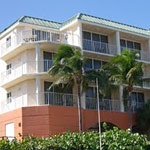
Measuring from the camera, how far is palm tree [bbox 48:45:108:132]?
3008cm

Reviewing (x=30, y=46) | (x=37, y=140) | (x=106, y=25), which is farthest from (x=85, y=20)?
(x=37, y=140)

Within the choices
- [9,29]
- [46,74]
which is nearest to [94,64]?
[46,74]

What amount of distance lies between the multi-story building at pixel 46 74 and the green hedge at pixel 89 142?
23.8 feet

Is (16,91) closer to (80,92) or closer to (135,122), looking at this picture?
(80,92)

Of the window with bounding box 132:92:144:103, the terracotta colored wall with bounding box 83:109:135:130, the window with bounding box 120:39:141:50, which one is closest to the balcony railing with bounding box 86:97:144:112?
the terracotta colored wall with bounding box 83:109:135:130

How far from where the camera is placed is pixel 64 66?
30.1 metres

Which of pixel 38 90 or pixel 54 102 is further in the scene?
pixel 54 102

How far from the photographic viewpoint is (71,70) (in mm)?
30203

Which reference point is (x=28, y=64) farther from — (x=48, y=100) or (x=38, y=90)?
(x=48, y=100)

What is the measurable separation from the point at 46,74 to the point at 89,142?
1064 centimetres

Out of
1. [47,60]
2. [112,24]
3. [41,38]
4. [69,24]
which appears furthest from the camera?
[112,24]

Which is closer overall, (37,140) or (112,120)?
(37,140)

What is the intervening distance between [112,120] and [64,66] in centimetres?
696

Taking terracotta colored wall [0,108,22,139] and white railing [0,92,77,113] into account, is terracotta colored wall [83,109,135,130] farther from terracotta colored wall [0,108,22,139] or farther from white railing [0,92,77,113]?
terracotta colored wall [0,108,22,139]
